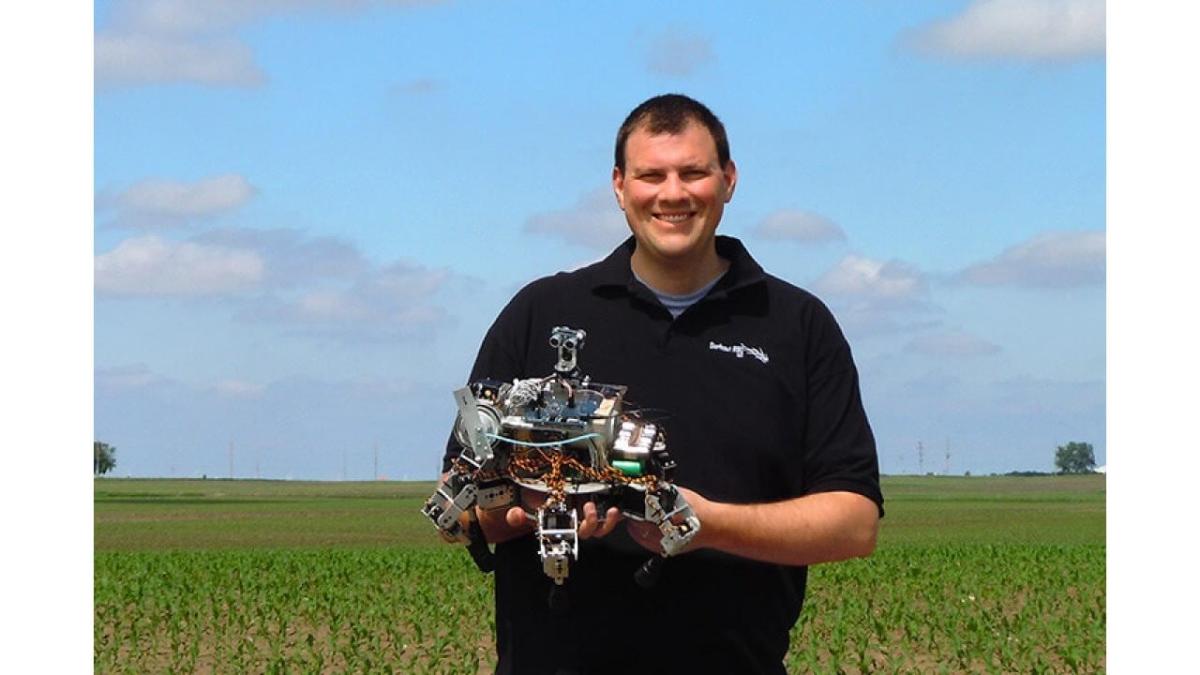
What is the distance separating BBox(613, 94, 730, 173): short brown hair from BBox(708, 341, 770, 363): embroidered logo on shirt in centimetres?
43

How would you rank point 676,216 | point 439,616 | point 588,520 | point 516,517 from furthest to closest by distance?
point 439,616
point 676,216
point 516,517
point 588,520

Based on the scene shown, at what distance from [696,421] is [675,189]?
0.55 meters

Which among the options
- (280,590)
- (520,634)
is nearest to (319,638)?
(280,590)

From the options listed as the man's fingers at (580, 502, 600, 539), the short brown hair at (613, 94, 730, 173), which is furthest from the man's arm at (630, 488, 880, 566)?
the short brown hair at (613, 94, 730, 173)

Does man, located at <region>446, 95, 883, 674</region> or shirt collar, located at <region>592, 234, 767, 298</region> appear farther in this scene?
shirt collar, located at <region>592, 234, 767, 298</region>

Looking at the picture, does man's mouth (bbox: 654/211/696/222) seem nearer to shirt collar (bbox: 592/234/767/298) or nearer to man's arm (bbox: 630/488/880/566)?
shirt collar (bbox: 592/234/767/298)

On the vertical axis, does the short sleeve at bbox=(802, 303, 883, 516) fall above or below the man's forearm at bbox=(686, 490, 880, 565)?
above

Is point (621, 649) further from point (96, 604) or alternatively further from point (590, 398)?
point (96, 604)

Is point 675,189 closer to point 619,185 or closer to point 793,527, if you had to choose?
point 619,185

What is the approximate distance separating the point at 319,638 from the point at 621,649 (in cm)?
1466

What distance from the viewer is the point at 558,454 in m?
3.47

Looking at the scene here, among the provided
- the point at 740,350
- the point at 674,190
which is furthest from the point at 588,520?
the point at 674,190

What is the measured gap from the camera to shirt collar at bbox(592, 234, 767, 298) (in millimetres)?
3766

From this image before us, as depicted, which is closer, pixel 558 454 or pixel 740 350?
pixel 558 454
